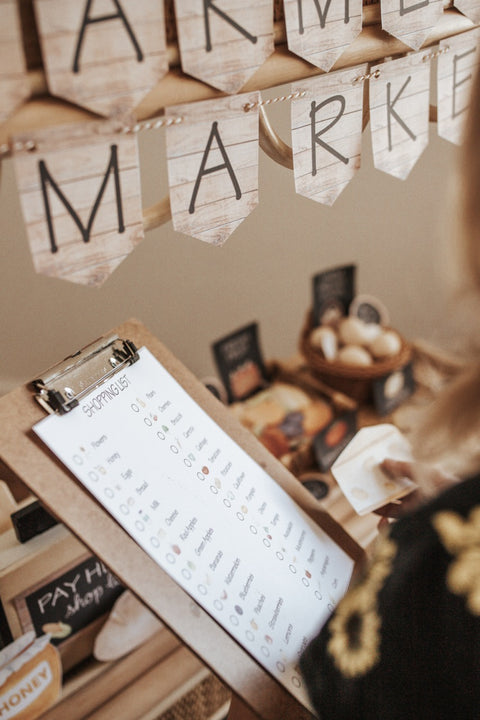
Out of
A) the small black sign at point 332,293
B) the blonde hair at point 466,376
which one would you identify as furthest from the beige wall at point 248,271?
the small black sign at point 332,293

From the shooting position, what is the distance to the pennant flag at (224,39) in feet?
1.96

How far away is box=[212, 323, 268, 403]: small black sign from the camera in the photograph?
1468 mm

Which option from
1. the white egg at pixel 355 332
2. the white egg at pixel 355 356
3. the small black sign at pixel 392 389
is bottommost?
the small black sign at pixel 392 389

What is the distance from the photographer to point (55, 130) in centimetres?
55

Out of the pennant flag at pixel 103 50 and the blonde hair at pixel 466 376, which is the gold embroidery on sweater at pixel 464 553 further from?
the pennant flag at pixel 103 50

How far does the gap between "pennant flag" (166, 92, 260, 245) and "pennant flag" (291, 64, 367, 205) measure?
74 millimetres

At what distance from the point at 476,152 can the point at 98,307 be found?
3.10ft

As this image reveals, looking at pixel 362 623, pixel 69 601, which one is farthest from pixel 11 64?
pixel 69 601

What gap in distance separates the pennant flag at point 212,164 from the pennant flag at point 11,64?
0.16 m

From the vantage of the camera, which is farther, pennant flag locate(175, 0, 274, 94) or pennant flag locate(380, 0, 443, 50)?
pennant flag locate(380, 0, 443, 50)

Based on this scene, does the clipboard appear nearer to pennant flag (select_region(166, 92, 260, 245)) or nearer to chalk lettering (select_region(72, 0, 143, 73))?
pennant flag (select_region(166, 92, 260, 245))

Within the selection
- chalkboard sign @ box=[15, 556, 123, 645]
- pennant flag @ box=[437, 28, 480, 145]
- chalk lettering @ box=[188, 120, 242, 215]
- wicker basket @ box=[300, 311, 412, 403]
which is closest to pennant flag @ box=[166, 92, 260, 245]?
chalk lettering @ box=[188, 120, 242, 215]

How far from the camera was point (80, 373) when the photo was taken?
2.23ft

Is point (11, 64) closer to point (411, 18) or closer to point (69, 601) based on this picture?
point (411, 18)
